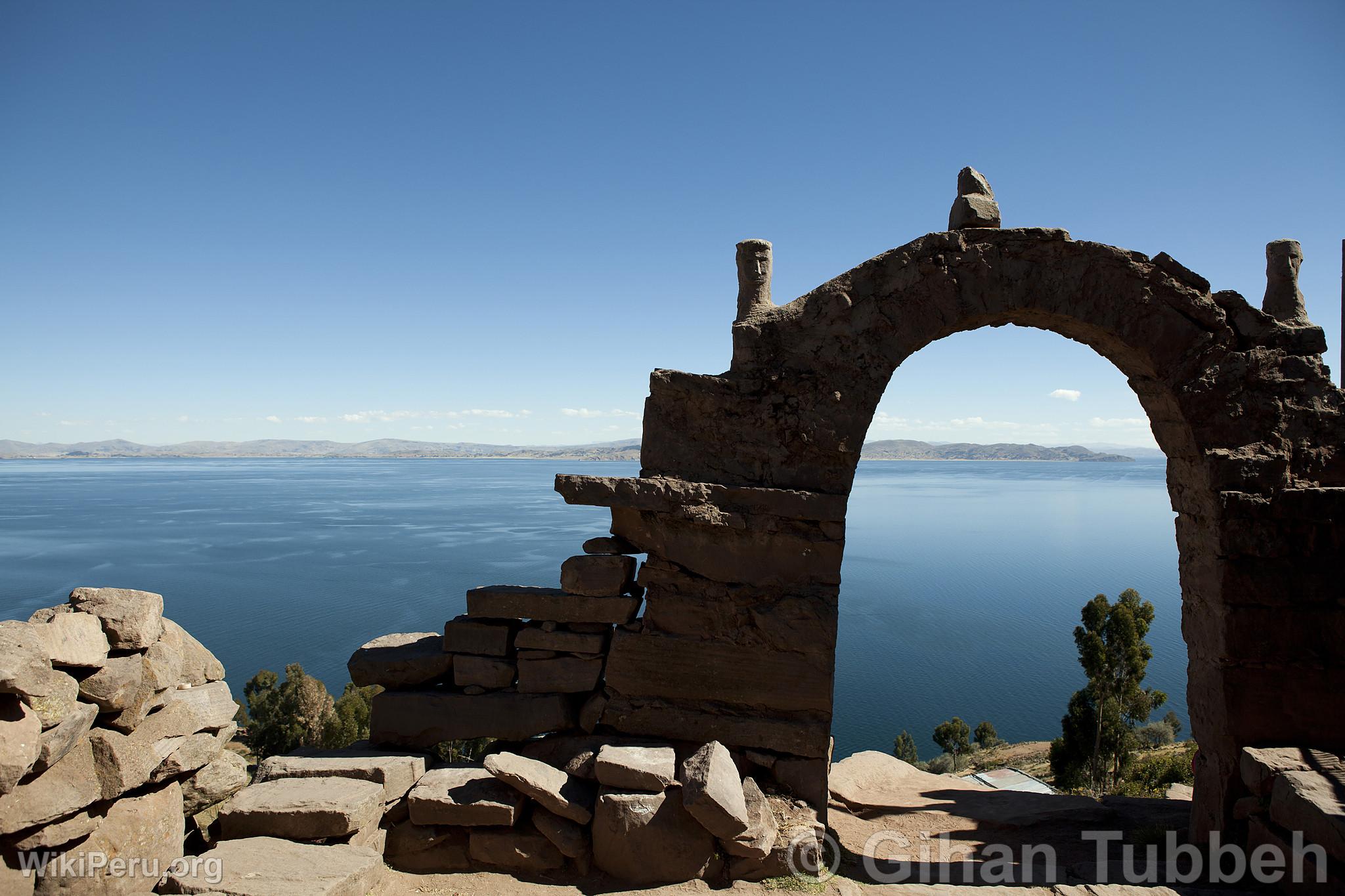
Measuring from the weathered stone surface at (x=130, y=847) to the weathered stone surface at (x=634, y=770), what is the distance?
258 cm

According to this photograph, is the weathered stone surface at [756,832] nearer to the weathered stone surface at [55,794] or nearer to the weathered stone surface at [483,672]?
the weathered stone surface at [483,672]

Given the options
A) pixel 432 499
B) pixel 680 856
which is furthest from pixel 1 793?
pixel 432 499

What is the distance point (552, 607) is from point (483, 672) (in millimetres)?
726

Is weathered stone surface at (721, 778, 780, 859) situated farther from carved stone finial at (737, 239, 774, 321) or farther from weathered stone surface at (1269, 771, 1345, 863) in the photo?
carved stone finial at (737, 239, 774, 321)

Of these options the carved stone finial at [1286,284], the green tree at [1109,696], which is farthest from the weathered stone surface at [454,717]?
the green tree at [1109,696]

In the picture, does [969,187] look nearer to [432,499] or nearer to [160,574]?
[160,574]

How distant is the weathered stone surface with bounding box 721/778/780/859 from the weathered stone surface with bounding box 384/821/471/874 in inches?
71.1

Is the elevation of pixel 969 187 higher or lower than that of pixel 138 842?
higher

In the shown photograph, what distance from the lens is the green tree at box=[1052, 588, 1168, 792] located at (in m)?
13.4

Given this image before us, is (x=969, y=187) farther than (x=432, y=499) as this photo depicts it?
No

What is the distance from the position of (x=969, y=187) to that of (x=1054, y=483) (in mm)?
121320

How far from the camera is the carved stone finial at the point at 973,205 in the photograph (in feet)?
17.5

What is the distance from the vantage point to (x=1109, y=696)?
44.4ft

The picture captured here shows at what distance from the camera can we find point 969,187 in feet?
17.9
